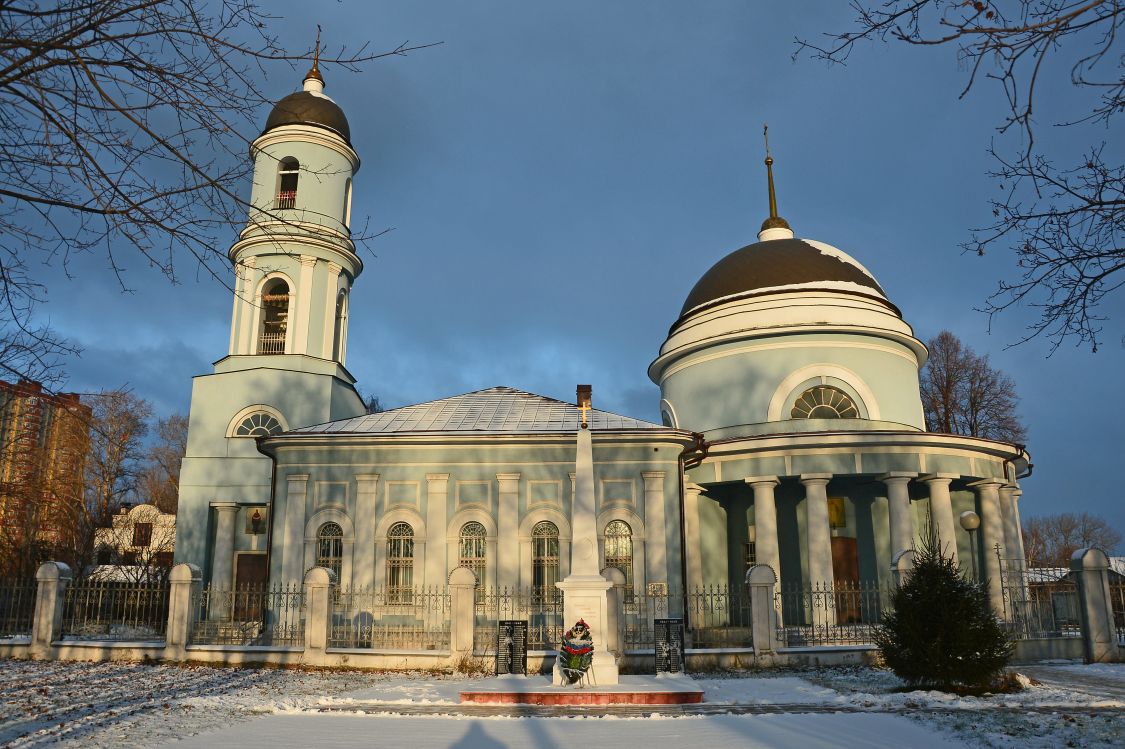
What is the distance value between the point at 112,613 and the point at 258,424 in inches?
236

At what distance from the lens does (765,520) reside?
19.2m

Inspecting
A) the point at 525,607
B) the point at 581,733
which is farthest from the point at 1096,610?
the point at 581,733

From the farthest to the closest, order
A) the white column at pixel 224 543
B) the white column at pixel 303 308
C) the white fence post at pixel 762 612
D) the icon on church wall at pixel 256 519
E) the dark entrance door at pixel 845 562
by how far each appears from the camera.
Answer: the white column at pixel 303 308, the icon on church wall at pixel 256 519, the white column at pixel 224 543, the dark entrance door at pixel 845 562, the white fence post at pixel 762 612

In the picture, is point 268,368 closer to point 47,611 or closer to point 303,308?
point 303,308

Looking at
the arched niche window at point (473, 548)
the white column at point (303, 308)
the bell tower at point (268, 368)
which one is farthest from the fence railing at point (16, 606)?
the arched niche window at point (473, 548)

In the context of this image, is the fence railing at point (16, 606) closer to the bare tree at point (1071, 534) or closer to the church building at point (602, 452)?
the church building at point (602, 452)

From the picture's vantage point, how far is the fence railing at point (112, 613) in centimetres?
1647

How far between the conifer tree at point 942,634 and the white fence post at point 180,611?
463 inches

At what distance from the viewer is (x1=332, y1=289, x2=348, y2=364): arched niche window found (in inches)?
929

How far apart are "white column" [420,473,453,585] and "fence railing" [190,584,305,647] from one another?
113 inches

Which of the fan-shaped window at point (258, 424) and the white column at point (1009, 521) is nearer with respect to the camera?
the white column at point (1009, 521)

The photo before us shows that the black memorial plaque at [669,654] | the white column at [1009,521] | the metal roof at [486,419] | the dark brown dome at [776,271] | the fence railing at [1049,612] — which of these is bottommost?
the black memorial plaque at [669,654]

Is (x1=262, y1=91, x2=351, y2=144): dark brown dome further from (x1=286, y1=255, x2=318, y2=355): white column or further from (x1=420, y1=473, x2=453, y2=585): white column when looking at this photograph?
(x1=420, y1=473, x2=453, y2=585): white column

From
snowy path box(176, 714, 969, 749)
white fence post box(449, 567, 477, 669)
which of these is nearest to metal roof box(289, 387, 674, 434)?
white fence post box(449, 567, 477, 669)
